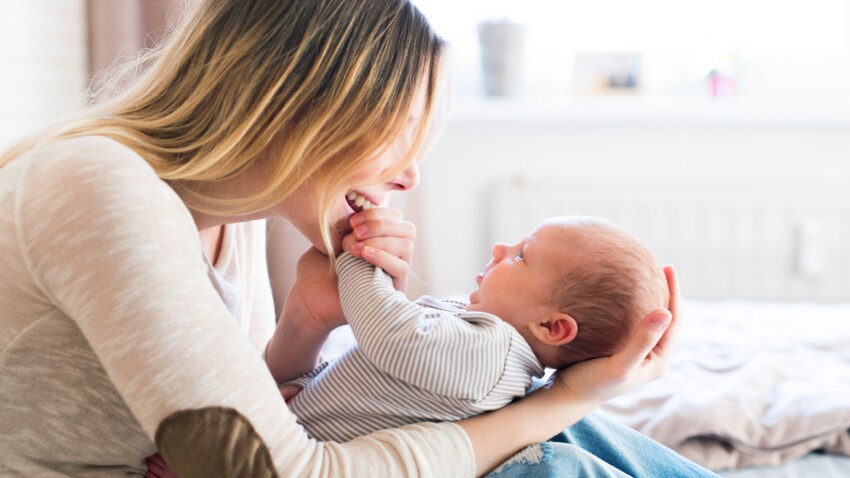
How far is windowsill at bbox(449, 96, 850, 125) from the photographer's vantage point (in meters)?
Result: 2.95

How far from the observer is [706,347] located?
6.12 ft

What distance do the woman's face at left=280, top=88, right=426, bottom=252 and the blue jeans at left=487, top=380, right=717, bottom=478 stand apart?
1.29 ft

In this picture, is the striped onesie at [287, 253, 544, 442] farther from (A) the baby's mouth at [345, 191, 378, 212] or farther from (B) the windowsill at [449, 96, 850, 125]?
(B) the windowsill at [449, 96, 850, 125]

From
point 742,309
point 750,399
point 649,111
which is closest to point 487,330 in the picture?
point 750,399

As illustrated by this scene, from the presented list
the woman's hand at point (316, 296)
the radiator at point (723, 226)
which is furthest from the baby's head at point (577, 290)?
the radiator at point (723, 226)

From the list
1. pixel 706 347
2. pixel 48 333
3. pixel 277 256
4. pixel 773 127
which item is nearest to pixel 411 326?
pixel 48 333

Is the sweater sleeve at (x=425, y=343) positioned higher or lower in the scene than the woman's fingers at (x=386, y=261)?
lower

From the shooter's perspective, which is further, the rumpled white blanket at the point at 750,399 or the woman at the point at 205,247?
the rumpled white blanket at the point at 750,399

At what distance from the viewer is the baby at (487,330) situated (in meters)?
1.06

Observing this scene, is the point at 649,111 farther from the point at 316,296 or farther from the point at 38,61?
the point at 316,296

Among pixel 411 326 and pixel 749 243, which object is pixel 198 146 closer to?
pixel 411 326

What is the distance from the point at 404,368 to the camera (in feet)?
3.43

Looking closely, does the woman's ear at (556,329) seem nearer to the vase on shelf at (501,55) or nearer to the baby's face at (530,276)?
the baby's face at (530,276)

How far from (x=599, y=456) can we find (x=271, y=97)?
0.63 meters
